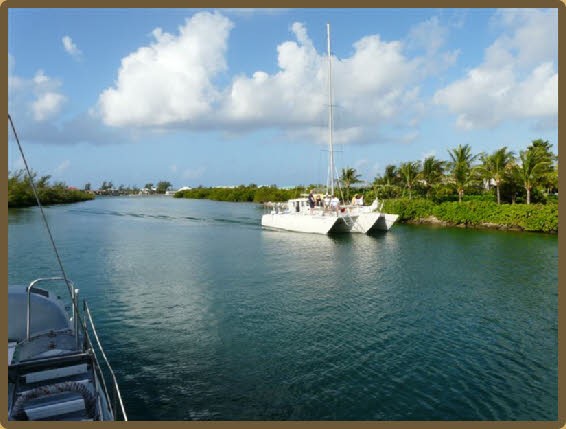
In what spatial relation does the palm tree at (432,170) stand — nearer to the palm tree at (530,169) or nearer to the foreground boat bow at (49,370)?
the palm tree at (530,169)

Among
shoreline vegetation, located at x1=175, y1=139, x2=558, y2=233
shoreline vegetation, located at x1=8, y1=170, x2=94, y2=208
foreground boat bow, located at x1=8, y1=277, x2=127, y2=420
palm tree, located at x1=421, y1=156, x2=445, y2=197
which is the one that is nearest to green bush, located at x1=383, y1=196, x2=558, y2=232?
shoreline vegetation, located at x1=175, y1=139, x2=558, y2=233

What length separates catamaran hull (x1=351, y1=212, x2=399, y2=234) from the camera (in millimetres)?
33750

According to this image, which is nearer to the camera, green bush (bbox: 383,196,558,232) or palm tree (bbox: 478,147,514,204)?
green bush (bbox: 383,196,558,232)

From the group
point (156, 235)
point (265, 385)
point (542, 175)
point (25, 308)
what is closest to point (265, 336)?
point (265, 385)

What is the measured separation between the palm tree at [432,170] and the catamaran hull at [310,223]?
67.0ft

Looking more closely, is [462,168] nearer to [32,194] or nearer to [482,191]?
[482,191]

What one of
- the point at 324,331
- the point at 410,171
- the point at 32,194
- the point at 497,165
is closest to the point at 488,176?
the point at 497,165

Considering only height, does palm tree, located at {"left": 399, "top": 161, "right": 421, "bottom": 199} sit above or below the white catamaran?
above

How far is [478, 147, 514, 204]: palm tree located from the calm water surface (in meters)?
18.9

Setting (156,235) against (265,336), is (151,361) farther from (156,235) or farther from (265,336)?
(156,235)

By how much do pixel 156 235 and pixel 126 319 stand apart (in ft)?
73.7

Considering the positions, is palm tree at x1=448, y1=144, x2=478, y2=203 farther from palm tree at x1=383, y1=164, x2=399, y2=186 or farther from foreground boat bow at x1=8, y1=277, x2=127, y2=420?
foreground boat bow at x1=8, y1=277, x2=127, y2=420

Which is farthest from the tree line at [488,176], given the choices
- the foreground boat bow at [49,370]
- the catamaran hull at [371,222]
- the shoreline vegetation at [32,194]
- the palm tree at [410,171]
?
the shoreline vegetation at [32,194]

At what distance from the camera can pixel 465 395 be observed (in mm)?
8328
